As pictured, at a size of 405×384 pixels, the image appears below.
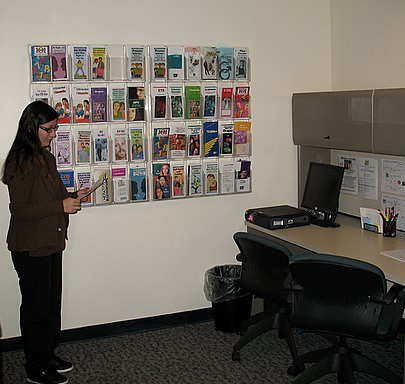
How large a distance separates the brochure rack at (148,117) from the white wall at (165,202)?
9cm

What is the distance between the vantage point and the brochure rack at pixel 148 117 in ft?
13.3

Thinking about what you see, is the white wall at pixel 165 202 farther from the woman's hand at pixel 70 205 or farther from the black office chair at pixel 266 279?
the black office chair at pixel 266 279

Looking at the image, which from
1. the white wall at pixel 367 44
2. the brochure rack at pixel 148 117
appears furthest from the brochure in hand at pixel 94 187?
the white wall at pixel 367 44

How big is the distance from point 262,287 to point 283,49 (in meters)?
1.83

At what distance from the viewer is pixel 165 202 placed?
14.4 feet

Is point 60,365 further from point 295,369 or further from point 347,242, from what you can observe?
point 347,242

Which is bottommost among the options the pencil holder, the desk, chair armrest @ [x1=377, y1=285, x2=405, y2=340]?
chair armrest @ [x1=377, y1=285, x2=405, y2=340]

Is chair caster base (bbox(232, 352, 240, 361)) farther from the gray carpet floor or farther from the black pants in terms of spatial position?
the black pants

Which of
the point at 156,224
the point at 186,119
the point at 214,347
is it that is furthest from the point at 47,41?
the point at 214,347

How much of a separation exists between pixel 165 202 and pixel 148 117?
60 cm

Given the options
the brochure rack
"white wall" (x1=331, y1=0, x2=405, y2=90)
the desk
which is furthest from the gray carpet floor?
"white wall" (x1=331, y1=0, x2=405, y2=90)

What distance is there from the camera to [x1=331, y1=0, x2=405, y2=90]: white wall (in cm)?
402

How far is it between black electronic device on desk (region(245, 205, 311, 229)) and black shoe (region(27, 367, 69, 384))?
160 centimetres

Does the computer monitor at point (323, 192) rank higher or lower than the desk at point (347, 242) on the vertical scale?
higher
